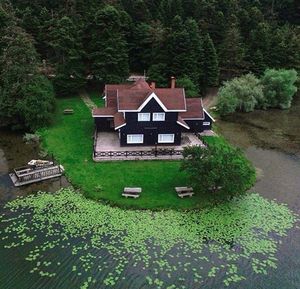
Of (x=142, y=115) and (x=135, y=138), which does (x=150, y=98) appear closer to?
(x=142, y=115)

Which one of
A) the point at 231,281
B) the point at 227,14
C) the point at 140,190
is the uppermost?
the point at 227,14

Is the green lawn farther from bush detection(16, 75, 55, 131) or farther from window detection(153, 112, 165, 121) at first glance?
window detection(153, 112, 165, 121)

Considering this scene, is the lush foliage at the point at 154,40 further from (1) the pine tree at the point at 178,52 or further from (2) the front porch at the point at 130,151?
(2) the front porch at the point at 130,151

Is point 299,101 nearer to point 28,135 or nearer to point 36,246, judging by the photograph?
point 28,135

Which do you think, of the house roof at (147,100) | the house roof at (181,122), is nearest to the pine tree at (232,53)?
the house roof at (147,100)

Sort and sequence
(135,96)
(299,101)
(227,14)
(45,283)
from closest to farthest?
(45,283), (135,96), (299,101), (227,14)

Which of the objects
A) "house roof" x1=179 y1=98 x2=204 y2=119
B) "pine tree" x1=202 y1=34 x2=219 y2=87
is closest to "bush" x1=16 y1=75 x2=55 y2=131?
"house roof" x1=179 y1=98 x2=204 y2=119

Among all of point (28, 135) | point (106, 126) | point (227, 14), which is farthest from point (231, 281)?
point (227, 14)
